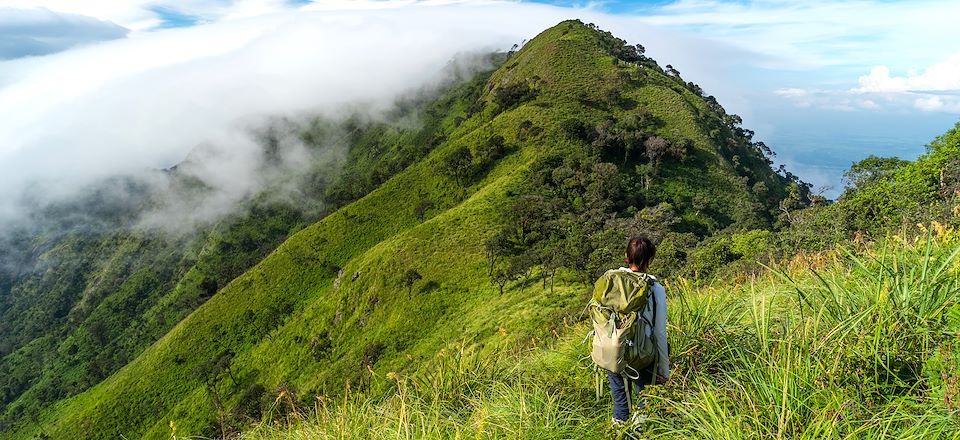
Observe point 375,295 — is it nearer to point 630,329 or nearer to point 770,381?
point 630,329

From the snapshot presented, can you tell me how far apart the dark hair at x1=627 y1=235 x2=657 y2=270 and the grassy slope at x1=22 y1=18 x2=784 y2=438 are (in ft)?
100

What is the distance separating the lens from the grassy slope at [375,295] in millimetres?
50188

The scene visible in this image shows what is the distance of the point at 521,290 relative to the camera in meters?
45.7

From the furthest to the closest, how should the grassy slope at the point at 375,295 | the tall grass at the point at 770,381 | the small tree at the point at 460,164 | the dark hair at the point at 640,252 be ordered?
the small tree at the point at 460,164 → the grassy slope at the point at 375,295 → the dark hair at the point at 640,252 → the tall grass at the point at 770,381

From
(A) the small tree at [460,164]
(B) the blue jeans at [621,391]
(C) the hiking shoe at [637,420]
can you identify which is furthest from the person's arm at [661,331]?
(A) the small tree at [460,164]

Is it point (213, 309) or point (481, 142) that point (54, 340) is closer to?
point (213, 309)

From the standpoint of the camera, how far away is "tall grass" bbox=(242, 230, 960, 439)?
3.58 m

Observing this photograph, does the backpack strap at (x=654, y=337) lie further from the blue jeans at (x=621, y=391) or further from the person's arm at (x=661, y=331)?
the blue jeans at (x=621, y=391)

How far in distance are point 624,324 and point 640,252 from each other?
30.4 inches

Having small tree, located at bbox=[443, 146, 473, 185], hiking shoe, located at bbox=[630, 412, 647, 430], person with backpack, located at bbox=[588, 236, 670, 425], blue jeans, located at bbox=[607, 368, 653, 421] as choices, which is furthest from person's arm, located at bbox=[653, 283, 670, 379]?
small tree, located at bbox=[443, 146, 473, 185]

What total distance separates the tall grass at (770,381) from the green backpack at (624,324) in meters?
0.38

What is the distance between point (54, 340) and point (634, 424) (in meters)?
204

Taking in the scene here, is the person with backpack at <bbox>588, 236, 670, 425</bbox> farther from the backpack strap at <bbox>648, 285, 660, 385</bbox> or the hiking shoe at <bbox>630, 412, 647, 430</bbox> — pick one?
the hiking shoe at <bbox>630, 412, 647, 430</bbox>

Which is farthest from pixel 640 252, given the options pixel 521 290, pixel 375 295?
pixel 375 295
